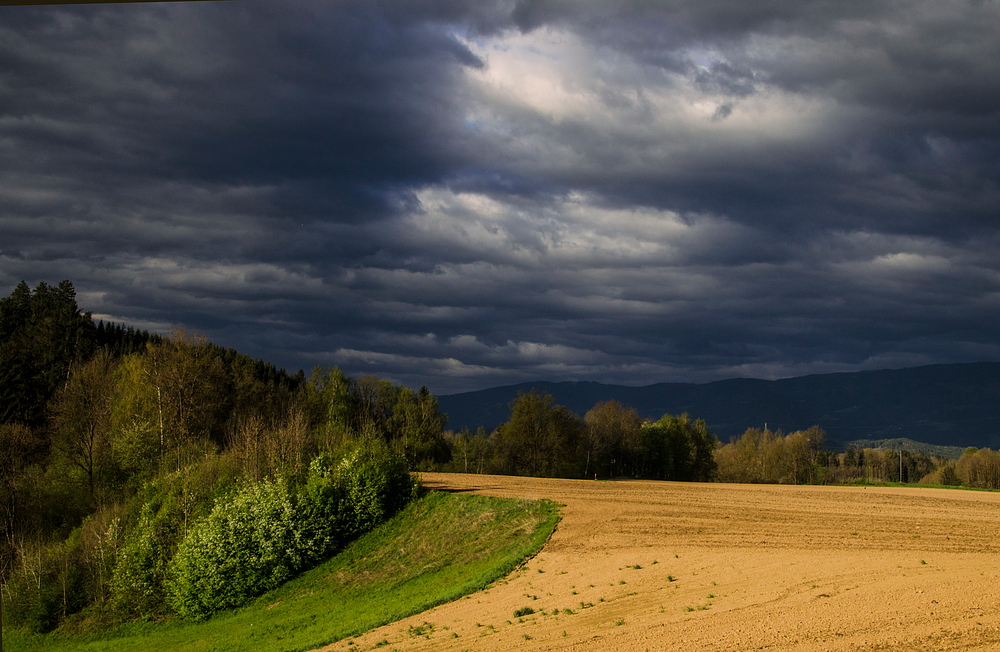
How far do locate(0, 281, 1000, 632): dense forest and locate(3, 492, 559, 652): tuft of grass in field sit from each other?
1.73 metres

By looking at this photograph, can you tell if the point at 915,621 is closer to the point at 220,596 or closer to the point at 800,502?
the point at 800,502

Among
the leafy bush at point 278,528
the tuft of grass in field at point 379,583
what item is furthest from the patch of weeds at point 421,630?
the leafy bush at point 278,528

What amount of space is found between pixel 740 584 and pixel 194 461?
48608mm

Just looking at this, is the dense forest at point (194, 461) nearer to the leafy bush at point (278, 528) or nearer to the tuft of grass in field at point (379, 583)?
the leafy bush at point (278, 528)

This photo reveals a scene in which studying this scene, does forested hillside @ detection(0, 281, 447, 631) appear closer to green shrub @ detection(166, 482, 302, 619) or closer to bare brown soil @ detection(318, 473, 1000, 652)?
green shrub @ detection(166, 482, 302, 619)

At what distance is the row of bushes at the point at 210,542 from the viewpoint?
151ft

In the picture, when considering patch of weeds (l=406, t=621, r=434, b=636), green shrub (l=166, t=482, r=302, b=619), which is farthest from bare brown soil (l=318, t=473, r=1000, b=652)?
green shrub (l=166, t=482, r=302, b=619)

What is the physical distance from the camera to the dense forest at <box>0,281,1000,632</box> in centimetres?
4784

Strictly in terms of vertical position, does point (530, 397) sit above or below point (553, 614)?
above

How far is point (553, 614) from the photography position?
24.8 m

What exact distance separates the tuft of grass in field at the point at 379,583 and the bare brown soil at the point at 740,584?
2.29 metres

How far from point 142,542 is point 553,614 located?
120ft

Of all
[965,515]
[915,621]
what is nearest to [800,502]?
[965,515]

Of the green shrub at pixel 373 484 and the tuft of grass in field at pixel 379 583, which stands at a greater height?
the green shrub at pixel 373 484
